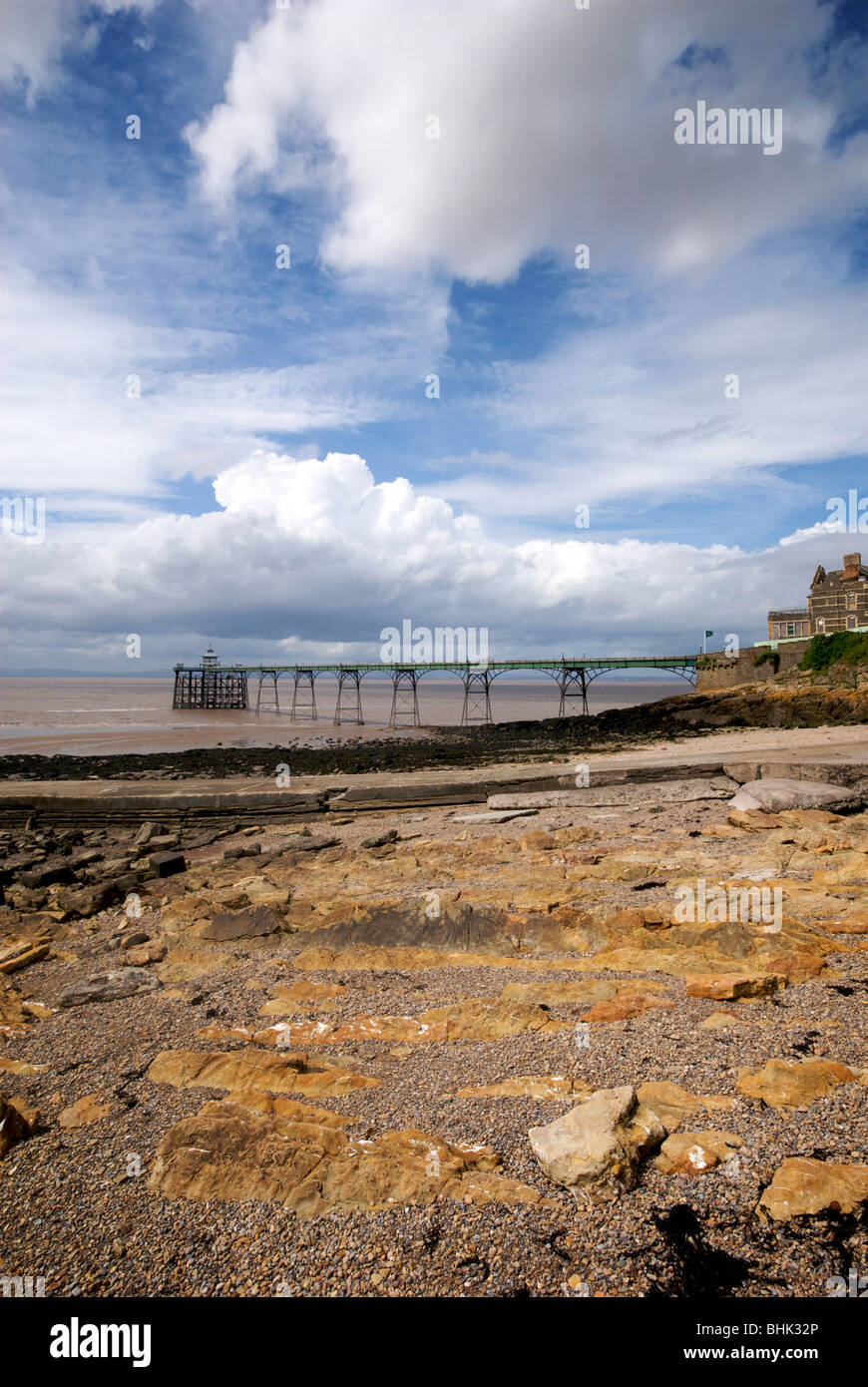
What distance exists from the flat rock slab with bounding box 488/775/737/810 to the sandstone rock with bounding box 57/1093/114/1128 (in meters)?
11.3

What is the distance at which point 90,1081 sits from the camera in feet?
17.2

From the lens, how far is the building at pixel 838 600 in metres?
48.7

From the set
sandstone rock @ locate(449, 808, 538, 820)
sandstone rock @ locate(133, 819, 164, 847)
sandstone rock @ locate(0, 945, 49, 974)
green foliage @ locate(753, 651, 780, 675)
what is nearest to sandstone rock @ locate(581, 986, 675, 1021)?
sandstone rock @ locate(0, 945, 49, 974)

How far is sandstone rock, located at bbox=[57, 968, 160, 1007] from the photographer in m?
6.91

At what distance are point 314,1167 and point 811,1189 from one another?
260cm

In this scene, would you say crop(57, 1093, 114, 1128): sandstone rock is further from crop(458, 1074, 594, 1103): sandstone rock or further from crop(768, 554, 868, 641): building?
crop(768, 554, 868, 641): building

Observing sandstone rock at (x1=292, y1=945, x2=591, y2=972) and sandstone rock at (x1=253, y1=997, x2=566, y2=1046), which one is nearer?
sandstone rock at (x1=253, y1=997, x2=566, y2=1046)

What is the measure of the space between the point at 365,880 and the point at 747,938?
5.92 metres

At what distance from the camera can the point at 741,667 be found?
163 ft

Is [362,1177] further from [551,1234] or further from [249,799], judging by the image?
[249,799]

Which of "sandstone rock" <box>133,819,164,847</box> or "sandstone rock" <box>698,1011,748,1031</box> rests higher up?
"sandstone rock" <box>698,1011,748,1031</box>

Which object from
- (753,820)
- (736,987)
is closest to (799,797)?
(753,820)

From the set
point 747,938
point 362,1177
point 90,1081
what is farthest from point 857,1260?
point 90,1081

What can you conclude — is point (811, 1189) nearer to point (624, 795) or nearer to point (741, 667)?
point (624, 795)
